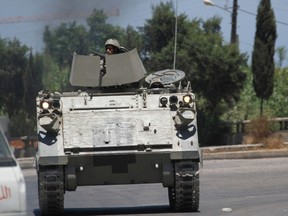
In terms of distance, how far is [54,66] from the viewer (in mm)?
43312

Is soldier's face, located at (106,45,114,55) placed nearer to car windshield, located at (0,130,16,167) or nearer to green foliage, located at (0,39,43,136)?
car windshield, located at (0,130,16,167)

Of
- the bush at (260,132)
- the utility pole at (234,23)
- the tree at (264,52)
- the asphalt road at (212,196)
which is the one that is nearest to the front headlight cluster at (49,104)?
the asphalt road at (212,196)

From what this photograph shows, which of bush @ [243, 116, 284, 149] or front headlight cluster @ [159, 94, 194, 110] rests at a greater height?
front headlight cluster @ [159, 94, 194, 110]

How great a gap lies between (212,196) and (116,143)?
13.5 ft

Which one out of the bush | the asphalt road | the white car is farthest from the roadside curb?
the white car

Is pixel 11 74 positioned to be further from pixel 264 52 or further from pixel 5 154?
pixel 5 154

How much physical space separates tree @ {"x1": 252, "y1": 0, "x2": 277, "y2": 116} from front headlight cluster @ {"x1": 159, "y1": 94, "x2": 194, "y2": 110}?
33798 millimetres

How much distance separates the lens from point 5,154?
441 inches

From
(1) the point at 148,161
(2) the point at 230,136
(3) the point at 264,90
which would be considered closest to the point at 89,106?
(1) the point at 148,161

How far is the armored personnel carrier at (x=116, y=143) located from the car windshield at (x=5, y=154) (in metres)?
4.75

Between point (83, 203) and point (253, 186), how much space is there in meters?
3.92

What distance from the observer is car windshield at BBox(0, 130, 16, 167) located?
11.0 m

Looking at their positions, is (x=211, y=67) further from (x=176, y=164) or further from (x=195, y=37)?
(x=176, y=164)

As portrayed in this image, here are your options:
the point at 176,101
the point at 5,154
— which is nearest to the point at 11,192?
the point at 5,154
